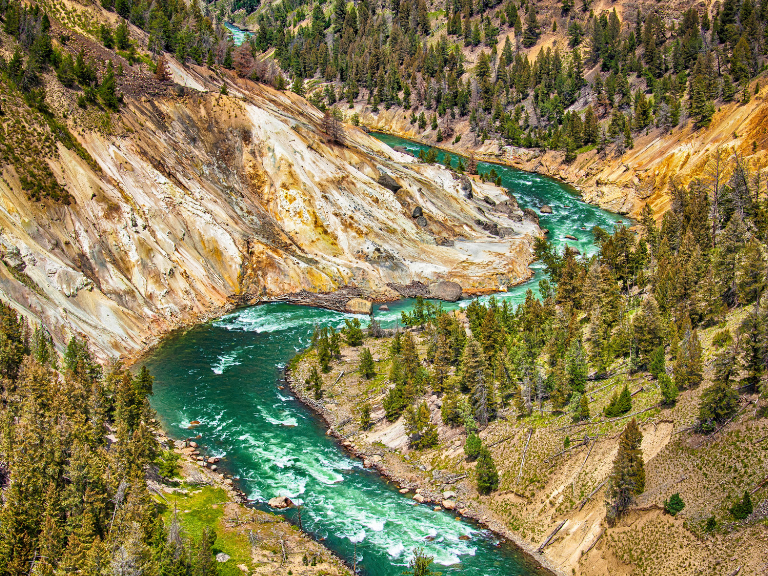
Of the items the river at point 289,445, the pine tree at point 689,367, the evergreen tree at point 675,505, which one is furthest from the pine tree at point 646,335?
the river at point 289,445

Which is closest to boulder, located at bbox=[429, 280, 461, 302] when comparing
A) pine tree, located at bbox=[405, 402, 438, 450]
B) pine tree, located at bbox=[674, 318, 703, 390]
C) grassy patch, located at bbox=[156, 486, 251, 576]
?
pine tree, located at bbox=[405, 402, 438, 450]

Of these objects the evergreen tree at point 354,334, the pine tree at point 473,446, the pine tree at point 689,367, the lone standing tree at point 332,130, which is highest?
the pine tree at point 689,367

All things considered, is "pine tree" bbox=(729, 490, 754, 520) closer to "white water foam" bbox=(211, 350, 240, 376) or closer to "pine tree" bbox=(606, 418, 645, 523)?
"pine tree" bbox=(606, 418, 645, 523)

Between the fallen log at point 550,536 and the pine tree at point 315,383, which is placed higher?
the fallen log at point 550,536

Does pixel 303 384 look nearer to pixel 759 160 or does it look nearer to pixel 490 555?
pixel 490 555

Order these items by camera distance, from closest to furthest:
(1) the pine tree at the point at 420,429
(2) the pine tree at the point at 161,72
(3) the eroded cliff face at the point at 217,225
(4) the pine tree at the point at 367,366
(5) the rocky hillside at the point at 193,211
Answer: (1) the pine tree at the point at 420,429 → (4) the pine tree at the point at 367,366 → (3) the eroded cliff face at the point at 217,225 → (5) the rocky hillside at the point at 193,211 → (2) the pine tree at the point at 161,72

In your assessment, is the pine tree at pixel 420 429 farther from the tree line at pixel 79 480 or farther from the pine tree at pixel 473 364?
the tree line at pixel 79 480
